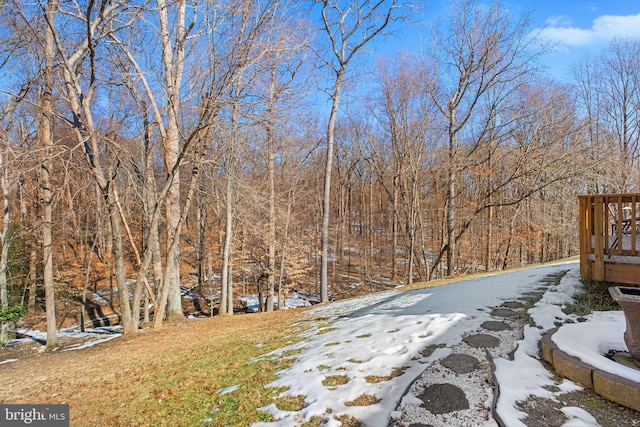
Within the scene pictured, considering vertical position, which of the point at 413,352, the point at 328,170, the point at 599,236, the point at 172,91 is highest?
the point at 172,91

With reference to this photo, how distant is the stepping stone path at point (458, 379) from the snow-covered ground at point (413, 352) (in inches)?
2.7

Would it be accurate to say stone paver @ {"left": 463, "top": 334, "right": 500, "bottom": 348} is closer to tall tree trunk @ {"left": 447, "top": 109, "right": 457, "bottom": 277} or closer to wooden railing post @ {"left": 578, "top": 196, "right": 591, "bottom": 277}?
wooden railing post @ {"left": 578, "top": 196, "right": 591, "bottom": 277}

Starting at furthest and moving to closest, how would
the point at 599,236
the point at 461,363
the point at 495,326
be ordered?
1. the point at 599,236
2. the point at 495,326
3. the point at 461,363

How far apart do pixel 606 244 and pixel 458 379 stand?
10.7 feet

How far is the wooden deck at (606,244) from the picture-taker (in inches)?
153

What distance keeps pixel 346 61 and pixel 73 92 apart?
25.3 ft

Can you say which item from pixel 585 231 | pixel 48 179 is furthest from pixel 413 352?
pixel 48 179

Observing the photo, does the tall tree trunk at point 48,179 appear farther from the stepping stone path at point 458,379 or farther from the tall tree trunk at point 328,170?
the stepping stone path at point 458,379

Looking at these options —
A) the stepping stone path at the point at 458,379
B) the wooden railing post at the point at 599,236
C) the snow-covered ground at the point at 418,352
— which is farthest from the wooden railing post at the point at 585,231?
the stepping stone path at the point at 458,379

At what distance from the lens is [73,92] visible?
6.04m

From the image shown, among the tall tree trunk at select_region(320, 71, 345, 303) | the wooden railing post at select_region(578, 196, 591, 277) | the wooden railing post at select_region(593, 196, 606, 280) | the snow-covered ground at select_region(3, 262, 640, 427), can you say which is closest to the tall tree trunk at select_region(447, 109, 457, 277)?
the tall tree trunk at select_region(320, 71, 345, 303)

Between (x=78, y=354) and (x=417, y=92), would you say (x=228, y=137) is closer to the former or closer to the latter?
(x=78, y=354)

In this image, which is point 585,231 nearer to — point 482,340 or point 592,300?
point 592,300

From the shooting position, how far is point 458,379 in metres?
2.44
